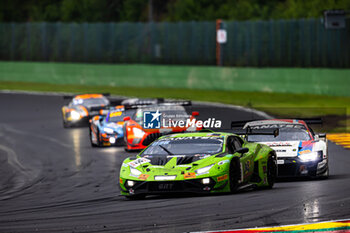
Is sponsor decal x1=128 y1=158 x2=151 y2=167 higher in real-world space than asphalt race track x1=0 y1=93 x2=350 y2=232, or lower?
higher

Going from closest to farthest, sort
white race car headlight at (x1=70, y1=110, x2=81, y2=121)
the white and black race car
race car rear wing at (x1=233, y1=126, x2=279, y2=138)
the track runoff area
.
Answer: the track runoff area, the white and black race car, race car rear wing at (x1=233, y1=126, x2=279, y2=138), white race car headlight at (x1=70, y1=110, x2=81, y2=121)

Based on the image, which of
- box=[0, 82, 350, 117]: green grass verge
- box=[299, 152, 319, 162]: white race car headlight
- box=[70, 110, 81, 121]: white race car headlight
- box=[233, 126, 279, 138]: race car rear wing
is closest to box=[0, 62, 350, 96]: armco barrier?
box=[0, 82, 350, 117]: green grass verge

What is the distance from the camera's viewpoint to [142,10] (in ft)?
298

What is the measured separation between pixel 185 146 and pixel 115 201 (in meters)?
1.68

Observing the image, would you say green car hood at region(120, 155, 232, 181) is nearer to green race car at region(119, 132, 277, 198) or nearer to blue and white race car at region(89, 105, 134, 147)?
green race car at region(119, 132, 277, 198)

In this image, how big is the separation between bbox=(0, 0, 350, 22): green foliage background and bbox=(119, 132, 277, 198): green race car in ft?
152

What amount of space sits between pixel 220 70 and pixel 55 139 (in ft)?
63.3

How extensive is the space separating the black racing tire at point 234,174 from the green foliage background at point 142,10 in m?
47.2

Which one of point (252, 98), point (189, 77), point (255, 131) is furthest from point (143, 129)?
point (189, 77)

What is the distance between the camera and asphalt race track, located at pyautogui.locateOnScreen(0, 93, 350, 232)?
11.3 m

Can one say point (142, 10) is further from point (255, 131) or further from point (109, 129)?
point (255, 131)

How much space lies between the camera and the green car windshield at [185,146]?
48.4ft

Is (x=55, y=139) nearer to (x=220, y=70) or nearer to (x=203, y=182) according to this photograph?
(x=203, y=182)

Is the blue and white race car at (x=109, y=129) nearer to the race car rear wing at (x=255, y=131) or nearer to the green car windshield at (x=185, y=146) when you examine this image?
the race car rear wing at (x=255, y=131)
